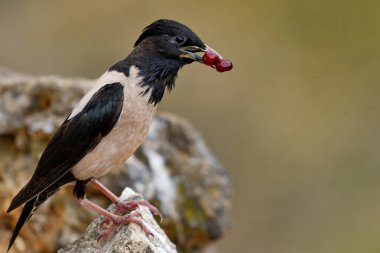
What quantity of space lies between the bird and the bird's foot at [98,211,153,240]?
0.01 m

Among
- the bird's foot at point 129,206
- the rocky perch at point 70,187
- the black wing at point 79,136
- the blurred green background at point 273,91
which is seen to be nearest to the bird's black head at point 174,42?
the black wing at point 79,136

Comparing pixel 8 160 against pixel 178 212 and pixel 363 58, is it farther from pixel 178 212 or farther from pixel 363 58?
pixel 363 58

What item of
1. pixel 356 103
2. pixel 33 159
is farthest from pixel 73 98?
pixel 356 103

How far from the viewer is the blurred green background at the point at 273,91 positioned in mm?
19781

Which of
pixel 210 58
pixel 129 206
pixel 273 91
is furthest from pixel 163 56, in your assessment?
pixel 273 91

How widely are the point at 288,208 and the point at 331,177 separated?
1.40 metres

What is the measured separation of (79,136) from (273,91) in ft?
49.3

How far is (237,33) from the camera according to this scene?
81.0 ft

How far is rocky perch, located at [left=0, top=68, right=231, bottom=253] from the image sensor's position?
10930 mm

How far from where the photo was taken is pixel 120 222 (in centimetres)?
832

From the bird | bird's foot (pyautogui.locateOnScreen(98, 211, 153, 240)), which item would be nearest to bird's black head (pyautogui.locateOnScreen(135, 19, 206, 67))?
the bird

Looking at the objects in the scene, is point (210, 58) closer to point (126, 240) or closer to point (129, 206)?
point (129, 206)

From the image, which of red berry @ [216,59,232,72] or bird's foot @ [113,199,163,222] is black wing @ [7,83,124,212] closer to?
bird's foot @ [113,199,163,222]

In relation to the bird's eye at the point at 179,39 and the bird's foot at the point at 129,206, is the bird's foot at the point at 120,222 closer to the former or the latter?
the bird's foot at the point at 129,206
